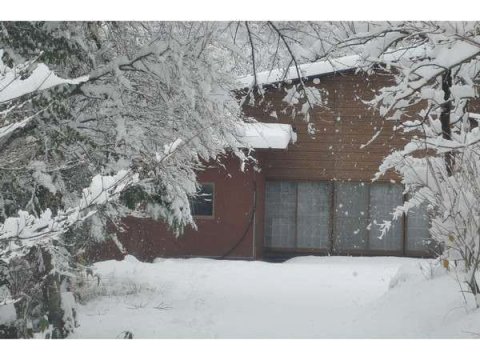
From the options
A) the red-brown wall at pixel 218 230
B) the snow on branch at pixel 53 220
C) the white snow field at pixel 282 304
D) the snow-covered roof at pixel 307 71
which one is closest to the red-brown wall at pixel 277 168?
the red-brown wall at pixel 218 230

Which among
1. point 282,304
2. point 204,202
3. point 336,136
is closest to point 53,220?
point 282,304

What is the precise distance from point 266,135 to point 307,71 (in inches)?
27.4

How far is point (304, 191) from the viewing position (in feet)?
21.1

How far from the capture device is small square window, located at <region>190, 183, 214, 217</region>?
5.91 metres

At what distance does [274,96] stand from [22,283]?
2483 mm

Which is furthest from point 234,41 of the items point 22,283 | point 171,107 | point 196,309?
point 22,283

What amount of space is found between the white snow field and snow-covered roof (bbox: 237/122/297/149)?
1077 mm

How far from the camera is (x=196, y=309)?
452 cm

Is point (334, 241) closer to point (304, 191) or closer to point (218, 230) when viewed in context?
point (304, 191)

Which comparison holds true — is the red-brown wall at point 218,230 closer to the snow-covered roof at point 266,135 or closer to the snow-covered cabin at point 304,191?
the snow-covered cabin at point 304,191

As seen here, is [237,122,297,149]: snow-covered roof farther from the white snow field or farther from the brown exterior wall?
the white snow field

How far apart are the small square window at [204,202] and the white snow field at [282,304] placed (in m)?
1.02

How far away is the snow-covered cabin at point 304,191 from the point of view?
5.27 m
